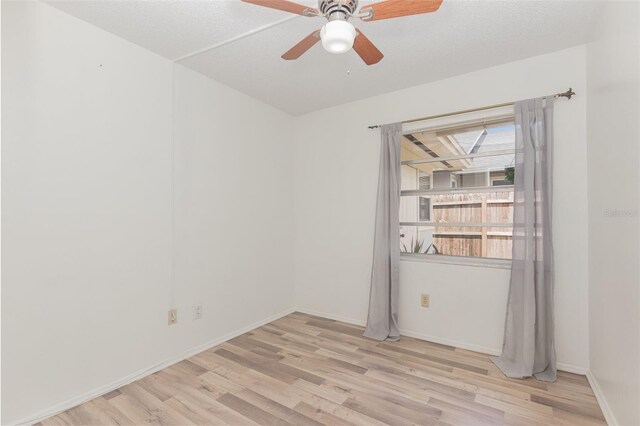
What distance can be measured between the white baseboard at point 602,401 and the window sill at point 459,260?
0.91 m

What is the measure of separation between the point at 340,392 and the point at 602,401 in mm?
1671

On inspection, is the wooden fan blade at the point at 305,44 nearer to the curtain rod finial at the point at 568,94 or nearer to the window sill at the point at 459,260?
the curtain rod finial at the point at 568,94

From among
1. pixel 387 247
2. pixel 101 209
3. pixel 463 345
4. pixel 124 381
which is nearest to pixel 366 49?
pixel 387 247

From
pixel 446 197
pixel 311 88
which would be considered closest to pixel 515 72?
pixel 446 197

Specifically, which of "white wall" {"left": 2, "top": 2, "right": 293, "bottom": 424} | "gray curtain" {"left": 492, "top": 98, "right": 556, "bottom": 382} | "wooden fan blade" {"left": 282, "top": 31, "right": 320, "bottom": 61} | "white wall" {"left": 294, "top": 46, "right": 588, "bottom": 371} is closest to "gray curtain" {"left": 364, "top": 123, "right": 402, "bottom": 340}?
"white wall" {"left": 294, "top": 46, "right": 588, "bottom": 371}

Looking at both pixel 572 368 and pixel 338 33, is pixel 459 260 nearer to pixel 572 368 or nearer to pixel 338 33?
pixel 572 368

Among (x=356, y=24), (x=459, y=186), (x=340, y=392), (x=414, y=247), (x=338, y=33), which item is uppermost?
(x=356, y=24)

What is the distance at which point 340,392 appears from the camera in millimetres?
2135

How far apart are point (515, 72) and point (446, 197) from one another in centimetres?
120

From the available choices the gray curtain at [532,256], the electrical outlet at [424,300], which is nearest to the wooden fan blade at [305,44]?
the gray curtain at [532,256]

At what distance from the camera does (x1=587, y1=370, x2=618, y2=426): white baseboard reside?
1.78 meters

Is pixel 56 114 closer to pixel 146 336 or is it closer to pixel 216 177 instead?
pixel 216 177

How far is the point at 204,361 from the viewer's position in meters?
2.59

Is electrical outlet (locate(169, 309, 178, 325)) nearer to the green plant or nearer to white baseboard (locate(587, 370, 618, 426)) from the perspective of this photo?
the green plant
